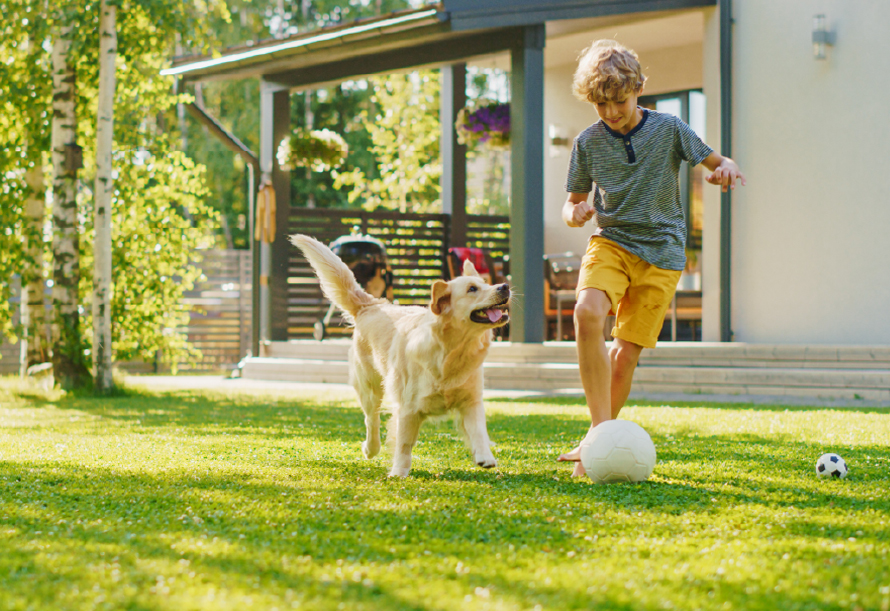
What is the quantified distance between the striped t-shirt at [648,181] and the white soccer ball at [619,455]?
85cm

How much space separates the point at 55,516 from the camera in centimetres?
289

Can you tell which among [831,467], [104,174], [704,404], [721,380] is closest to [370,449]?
[831,467]

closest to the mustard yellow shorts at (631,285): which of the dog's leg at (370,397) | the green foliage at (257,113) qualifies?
the dog's leg at (370,397)

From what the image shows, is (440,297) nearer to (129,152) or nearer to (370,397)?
(370,397)

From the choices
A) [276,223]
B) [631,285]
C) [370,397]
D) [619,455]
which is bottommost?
[619,455]

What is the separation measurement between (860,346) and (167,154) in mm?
7504

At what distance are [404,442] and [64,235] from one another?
6.62 meters

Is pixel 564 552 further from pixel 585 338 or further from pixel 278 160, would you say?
pixel 278 160

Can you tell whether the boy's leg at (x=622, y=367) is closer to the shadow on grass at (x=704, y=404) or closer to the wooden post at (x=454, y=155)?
the shadow on grass at (x=704, y=404)

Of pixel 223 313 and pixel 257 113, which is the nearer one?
pixel 223 313

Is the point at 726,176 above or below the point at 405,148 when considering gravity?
below

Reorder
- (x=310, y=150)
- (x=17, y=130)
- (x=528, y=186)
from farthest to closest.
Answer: (x=310, y=150) → (x=17, y=130) → (x=528, y=186)

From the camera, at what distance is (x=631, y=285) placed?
4.04 metres

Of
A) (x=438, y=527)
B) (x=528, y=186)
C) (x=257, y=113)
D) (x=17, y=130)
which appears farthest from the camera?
(x=257, y=113)
